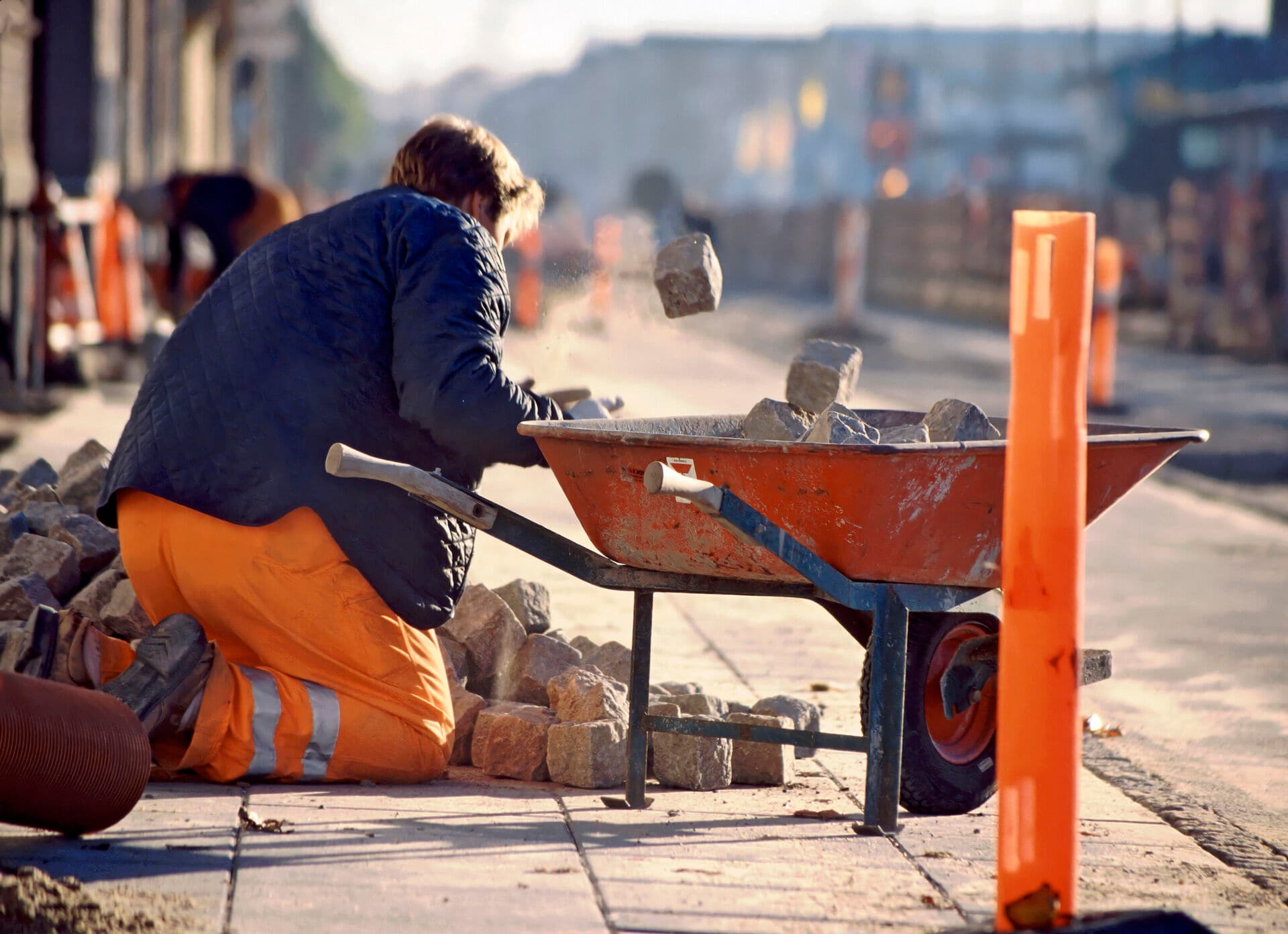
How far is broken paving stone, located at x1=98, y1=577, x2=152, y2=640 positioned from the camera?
12.6ft

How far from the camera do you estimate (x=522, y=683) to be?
4.03m

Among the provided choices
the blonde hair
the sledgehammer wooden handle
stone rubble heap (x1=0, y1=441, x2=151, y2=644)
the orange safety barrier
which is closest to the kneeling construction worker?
the blonde hair

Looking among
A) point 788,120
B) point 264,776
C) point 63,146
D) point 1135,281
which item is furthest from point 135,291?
point 788,120

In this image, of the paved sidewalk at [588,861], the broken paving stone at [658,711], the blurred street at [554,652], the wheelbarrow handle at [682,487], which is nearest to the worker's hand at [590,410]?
the blurred street at [554,652]

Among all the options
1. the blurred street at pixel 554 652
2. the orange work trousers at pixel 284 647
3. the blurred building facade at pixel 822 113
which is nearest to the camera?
the blurred street at pixel 554 652

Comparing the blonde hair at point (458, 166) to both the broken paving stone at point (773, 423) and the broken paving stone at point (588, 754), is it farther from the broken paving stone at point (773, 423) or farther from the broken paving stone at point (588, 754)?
the broken paving stone at point (588, 754)

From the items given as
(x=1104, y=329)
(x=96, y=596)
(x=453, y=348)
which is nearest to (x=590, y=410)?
(x=453, y=348)

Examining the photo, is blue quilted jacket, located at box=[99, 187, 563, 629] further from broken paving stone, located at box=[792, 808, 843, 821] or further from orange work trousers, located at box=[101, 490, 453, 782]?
broken paving stone, located at box=[792, 808, 843, 821]

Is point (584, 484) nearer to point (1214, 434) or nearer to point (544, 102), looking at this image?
point (1214, 434)

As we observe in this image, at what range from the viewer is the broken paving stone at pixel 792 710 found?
3.83 meters

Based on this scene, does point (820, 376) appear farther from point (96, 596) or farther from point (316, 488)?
point (96, 596)

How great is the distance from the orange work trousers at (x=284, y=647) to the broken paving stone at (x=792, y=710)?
80cm

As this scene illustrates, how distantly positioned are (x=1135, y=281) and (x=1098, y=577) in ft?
56.2

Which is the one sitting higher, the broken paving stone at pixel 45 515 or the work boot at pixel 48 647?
the broken paving stone at pixel 45 515
